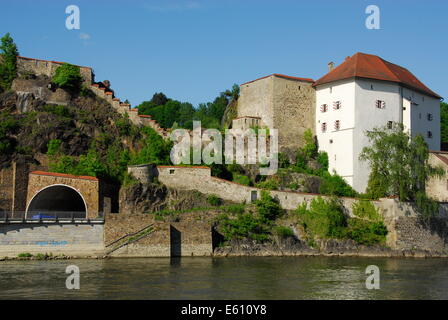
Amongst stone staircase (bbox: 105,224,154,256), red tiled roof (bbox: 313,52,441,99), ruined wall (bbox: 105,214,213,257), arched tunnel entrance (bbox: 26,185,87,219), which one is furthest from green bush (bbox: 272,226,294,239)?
red tiled roof (bbox: 313,52,441,99)

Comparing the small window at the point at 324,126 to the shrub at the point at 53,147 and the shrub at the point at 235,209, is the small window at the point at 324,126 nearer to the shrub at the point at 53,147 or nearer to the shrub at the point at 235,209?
the shrub at the point at 235,209

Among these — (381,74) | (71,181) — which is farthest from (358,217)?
(71,181)

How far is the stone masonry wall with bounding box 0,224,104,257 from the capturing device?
3775cm

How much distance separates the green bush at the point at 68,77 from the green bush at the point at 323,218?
985 inches

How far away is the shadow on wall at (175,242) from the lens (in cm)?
3956

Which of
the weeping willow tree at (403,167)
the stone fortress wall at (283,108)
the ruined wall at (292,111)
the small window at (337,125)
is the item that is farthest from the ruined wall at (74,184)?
the small window at (337,125)

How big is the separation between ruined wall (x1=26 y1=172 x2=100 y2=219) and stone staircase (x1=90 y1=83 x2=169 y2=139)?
38.1 feet

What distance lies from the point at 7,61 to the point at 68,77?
6.04 metres

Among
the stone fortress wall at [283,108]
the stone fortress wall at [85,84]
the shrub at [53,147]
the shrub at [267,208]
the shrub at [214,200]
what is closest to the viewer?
the shrub at [267,208]

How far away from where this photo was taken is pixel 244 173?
4859 centimetres
